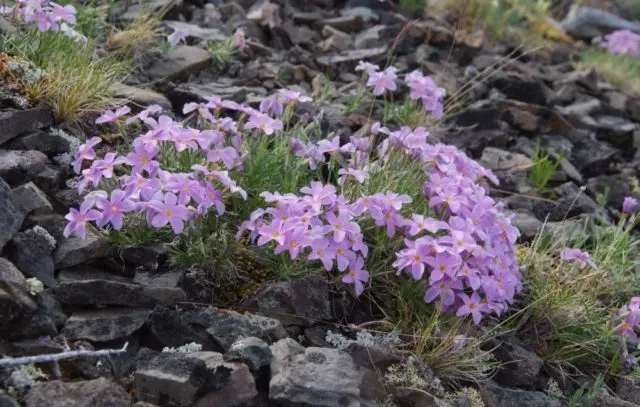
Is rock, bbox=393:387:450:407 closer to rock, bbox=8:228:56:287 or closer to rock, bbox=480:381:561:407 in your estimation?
rock, bbox=480:381:561:407

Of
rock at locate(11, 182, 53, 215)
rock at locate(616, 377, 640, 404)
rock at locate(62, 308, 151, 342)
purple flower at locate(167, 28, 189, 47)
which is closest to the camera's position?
rock at locate(62, 308, 151, 342)

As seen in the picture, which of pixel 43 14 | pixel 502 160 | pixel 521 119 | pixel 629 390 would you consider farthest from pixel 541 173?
pixel 43 14

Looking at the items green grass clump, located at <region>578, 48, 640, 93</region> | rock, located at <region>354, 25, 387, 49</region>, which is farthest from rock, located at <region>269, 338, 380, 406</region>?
green grass clump, located at <region>578, 48, 640, 93</region>

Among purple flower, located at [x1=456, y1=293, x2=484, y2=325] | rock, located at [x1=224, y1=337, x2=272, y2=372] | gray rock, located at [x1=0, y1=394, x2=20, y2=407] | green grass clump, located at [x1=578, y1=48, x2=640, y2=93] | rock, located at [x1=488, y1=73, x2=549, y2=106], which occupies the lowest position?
green grass clump, located at [x1=578, y1=48, x2=640, y2=93]

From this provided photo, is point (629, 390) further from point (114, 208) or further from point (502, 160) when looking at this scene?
point (114, 208)

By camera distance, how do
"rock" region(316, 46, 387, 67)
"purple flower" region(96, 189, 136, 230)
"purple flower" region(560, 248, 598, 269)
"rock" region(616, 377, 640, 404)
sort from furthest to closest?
"rock" region(316, 46, 387, 67)
"purple flower" region(560, 248, 598, 269)
"rock" region(616, 377, 640, 404)
"purple flower" region(96, 189, 136, 230)

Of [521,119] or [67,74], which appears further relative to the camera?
[521,119]
